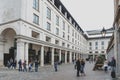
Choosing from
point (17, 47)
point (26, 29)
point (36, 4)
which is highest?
point (36, 4)

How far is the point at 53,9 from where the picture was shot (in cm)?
4103

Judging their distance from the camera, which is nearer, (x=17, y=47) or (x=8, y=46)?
(x=17, y=47)

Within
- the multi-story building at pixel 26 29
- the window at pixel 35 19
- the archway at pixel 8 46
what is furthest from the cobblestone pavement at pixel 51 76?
the window at pixel 35 19

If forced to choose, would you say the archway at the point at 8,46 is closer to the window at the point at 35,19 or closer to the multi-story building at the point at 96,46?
the window at the point at 35,19

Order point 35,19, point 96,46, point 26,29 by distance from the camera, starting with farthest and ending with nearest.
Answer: point 96,46 → point 35,19 → point 26,29

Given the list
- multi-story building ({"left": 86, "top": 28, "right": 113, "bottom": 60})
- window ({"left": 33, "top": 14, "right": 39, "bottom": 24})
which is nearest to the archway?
window ({"left": 33, "top": 14, "right": 39, "bottom": 24})

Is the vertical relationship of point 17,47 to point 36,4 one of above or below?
below

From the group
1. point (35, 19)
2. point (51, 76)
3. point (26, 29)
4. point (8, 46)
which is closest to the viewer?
point (51, 76)

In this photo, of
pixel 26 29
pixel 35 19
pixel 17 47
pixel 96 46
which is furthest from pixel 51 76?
pixel 96 46

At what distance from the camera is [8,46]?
1249 inches

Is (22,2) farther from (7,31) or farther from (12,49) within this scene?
(12,49)

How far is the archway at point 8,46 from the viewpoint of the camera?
3102cm

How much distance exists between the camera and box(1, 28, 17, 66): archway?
31.0 meters

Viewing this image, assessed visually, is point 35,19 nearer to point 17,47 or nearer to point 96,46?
point 17,47
